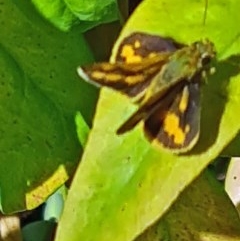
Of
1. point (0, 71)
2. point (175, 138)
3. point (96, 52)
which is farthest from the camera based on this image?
point (96, 52)

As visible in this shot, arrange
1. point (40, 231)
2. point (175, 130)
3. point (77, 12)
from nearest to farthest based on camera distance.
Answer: point (175, 130) → point (77, 12) → point (40, 231)

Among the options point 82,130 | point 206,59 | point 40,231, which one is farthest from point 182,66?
point 40,231

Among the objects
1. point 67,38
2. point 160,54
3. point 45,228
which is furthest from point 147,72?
point 45,228

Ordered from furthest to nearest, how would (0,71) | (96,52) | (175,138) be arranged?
→ (96,52) < (0,71) < (175,138)

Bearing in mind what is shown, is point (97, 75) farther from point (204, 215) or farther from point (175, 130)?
point (204, 215)

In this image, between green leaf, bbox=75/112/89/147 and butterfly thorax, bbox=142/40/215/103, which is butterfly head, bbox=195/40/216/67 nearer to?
butterfly thorax, bbox=142/40/215/103

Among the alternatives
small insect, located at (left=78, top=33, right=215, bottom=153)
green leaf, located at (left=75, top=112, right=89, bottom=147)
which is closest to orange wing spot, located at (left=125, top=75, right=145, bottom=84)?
small insect, located at (left=78, top=33, right=215, bottom=153)

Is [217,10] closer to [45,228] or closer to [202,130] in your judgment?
[202,130]
